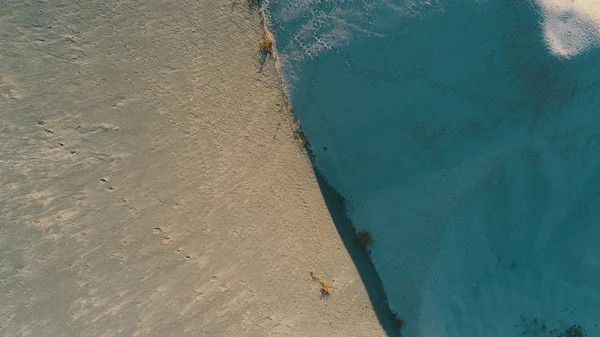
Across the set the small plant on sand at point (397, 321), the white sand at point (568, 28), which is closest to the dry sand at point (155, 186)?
the small plant on sand at point (397, 321)

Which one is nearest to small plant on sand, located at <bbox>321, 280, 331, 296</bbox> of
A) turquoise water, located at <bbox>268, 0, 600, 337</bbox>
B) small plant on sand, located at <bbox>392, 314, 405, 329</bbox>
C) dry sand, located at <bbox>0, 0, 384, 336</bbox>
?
dry sand, located at <bbox>0, 0, 384, 336</bbox>

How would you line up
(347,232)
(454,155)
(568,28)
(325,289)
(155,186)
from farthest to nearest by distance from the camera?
(347,232), (325,289), (454,155), (155,186), (568,28)

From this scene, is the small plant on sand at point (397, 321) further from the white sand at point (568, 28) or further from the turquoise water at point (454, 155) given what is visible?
the white sand at point (568, 28)

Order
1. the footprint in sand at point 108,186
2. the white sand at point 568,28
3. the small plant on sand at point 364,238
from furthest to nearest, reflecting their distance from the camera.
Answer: the small plant on sand at point 364,238 → the footprint in sand at point 108,186 → the white sand at point 568,28

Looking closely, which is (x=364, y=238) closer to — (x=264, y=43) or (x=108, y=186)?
(x=264, y=43)

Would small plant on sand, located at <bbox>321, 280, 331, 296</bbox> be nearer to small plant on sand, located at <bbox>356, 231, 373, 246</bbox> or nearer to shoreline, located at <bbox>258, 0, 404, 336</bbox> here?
shoreline, located at <bbox>258, 0, 404, 336</bbox>

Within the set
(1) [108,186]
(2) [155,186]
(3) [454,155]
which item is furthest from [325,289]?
(1) [108,186]

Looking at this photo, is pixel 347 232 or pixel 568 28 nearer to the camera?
pixel 568 28
